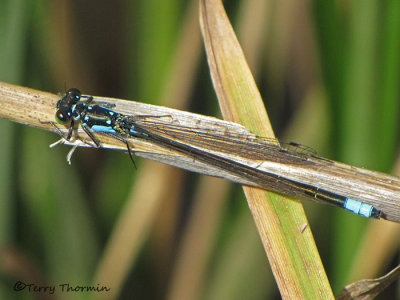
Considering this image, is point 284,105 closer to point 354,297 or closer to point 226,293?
point 226,293

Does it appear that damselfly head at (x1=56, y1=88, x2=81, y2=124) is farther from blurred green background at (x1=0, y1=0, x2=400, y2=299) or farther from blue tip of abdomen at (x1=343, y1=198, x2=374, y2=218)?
blue tip of abdomen at (x1=343, y1=198, x2=374, y2=218)

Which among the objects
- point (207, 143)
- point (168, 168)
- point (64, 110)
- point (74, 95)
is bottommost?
point (168, 168)

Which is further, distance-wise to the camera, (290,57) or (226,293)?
(290,57)

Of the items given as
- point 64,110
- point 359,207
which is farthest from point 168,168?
point 359,207

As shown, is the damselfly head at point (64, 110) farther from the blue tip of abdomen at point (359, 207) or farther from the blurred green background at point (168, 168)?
the blue tip of abdomen at point (359, 207)

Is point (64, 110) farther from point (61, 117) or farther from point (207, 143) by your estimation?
point (207, 143)

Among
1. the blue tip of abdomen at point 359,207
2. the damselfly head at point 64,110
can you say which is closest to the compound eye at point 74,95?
the damselfly head at point 64,110

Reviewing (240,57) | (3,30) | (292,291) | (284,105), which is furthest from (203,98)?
(292,291)
